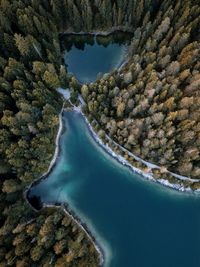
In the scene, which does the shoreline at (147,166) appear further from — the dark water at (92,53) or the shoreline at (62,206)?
the dark water at (92,53)

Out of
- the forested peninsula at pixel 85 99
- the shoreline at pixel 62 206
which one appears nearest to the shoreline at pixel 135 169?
the forested peninsula at pixel 85 99

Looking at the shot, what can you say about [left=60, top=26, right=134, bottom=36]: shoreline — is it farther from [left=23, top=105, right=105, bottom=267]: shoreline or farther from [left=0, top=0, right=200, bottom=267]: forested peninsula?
[left=23, top=105, right=105, bottom=267]: shoreline

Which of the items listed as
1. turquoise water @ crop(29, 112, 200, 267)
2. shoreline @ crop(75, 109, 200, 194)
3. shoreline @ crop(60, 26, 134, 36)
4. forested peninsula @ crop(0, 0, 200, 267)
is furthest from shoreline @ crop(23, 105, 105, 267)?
shoreline @ crop(60, 26, 134, 36)

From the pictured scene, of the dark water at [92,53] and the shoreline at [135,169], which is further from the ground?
the dark water at [92,53]

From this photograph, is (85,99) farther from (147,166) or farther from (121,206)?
(121,206)

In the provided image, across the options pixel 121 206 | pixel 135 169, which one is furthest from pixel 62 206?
pixel 135 169

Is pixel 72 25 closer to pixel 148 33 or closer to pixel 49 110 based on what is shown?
pixel 148 33

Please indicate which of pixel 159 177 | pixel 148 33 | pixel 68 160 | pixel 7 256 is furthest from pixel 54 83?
pixel 7 256
